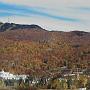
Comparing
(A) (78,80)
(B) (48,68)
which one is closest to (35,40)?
(B) (48,68)

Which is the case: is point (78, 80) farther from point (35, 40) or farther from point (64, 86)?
point (35, 40)

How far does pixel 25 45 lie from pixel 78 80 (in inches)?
3468

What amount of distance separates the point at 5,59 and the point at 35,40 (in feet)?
192

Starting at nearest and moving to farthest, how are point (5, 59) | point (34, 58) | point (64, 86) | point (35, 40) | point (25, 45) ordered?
point (64, 86) < point (5, 59) < point (34, 58) < point (25, 45) < point (35, 40)

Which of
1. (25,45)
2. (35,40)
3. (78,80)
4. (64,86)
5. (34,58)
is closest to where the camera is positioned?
(64,86)

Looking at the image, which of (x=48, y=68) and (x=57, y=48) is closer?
(x=48, y=68)

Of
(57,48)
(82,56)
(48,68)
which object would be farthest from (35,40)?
(48,68)

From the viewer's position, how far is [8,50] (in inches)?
5984

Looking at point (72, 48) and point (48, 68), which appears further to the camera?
point (72, 48)

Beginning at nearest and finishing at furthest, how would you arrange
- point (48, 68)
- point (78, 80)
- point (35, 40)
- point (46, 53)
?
point (78, 80)
point (48, 68)
point (46, 53)
point (35, 40)

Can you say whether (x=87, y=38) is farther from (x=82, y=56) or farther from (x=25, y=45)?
(x=82, y=56)

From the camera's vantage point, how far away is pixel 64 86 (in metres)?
71.8

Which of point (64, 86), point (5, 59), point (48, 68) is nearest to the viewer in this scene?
point (64, 86)

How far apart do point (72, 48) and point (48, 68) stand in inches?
1571
